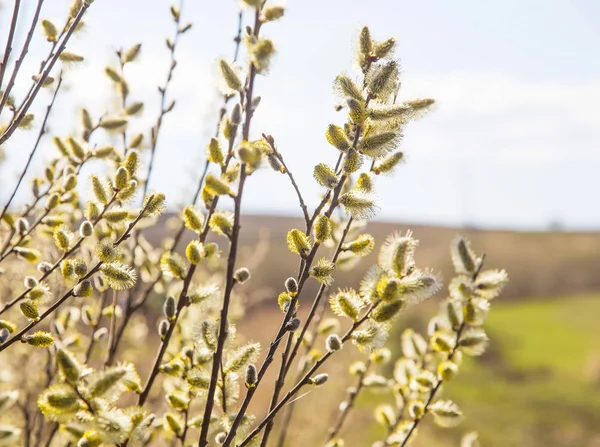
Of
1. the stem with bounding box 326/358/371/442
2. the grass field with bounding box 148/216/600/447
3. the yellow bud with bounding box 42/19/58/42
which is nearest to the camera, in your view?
the yellow bud with bounding box 42/19/58/42

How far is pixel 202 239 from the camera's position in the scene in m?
0.92

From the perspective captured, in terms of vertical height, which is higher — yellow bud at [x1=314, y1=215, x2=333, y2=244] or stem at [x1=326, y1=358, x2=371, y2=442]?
yellow bud at [x1=314, y1=215, x2=333, y2=244]

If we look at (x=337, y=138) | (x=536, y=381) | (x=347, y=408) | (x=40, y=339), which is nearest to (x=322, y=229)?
(x=337, y=138)

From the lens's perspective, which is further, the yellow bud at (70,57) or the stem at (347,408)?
the stem at (347,408)

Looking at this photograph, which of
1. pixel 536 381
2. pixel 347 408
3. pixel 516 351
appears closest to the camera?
pixel 347 408

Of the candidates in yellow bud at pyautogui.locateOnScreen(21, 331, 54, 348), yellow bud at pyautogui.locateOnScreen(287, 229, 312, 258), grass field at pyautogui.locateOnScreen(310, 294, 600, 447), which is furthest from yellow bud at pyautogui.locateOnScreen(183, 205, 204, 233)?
grass field at pyautogui.locateOnScreen(310, 294, 600, 447)

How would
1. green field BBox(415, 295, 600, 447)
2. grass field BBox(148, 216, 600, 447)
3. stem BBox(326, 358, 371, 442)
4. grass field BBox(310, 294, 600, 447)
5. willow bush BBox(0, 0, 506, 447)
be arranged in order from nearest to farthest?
willow bush BBox(0, 0, 506, 447) < stem BBox(326, 358, 371, 442) < grass field BBox(148, 216, 600, 447) < grass field BBox(310, 294, 600, 447) < green field BBox(415, 295, 600, 447)

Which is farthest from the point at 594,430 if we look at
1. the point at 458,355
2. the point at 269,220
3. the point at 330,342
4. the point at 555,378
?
the point at 269,220

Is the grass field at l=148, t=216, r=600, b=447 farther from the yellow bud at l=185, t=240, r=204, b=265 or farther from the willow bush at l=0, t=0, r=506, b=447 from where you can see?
the yellow bud at l=185, t=240, r=204, b=265

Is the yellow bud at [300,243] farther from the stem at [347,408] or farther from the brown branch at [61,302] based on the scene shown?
the stem at [347,408]

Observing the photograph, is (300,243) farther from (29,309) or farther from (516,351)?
(516,351)

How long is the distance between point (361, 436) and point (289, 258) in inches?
258

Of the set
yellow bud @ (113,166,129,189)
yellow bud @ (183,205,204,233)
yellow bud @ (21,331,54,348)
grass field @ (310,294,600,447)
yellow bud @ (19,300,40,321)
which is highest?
grass field @ (310,294,600,447)

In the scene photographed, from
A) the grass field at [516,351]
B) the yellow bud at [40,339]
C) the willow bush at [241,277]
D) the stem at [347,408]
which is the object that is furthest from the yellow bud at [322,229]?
the stem at [347,408]
